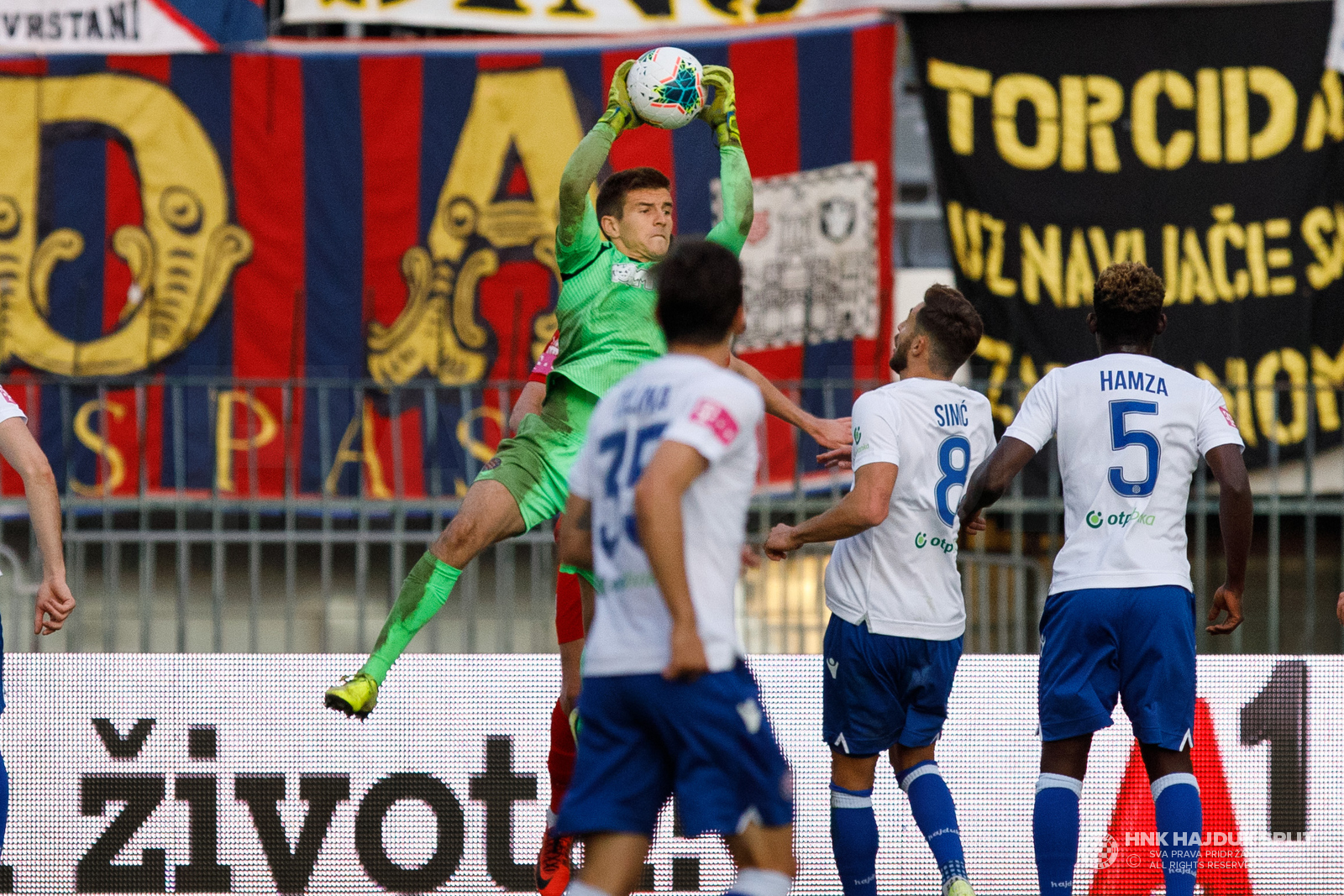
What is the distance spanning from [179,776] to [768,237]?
533cm

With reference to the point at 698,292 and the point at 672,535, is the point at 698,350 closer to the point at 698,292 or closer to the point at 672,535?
the point at 698,292

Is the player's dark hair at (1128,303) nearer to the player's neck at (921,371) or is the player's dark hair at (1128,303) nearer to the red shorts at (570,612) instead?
the player's neck at (921,371)

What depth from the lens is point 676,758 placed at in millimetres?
3566

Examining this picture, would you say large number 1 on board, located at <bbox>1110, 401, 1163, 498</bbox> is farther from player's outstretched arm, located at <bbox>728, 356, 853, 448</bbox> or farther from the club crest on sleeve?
the club crest on sleeve

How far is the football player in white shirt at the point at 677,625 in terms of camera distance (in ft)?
11.3

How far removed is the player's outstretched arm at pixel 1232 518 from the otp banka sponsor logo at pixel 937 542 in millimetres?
837

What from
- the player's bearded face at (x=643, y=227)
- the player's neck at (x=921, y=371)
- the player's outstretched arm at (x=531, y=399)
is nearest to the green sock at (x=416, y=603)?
the player's outstretched arm at (x=531, y=399)

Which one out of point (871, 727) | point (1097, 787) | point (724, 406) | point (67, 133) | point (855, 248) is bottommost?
point (1097, 787)

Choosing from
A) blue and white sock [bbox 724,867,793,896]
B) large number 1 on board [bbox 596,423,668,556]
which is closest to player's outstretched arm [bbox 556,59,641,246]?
large number 1 on board [bbox 596,423,668,556]

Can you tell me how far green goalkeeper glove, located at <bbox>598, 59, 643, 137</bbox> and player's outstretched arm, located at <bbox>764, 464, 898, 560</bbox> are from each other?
138cm

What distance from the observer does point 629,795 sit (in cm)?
356

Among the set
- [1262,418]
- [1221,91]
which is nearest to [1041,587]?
[1262,418]

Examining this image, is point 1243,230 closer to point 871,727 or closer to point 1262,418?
point 1262,418

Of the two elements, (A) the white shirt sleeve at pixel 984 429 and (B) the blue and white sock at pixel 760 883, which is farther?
(A) the white shirt sleeve at pixel 984 429
